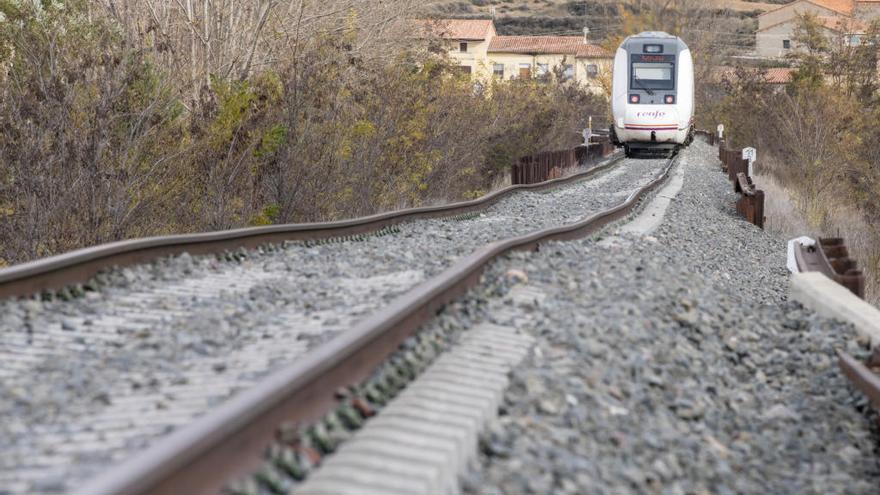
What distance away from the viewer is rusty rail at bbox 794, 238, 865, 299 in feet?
27.0

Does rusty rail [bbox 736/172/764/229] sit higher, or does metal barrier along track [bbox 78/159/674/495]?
metal barrier along track [bbox 78/159/674/495]

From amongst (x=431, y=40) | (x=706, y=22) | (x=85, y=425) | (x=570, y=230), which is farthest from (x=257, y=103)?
(x=706, y=22)

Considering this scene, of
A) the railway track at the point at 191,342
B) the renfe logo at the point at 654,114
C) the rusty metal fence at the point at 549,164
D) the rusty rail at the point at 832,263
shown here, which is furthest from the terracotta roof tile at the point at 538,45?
the railway track at the point at 191,342

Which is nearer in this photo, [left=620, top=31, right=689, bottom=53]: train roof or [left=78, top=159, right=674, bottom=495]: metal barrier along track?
[left=78, top=159, right=674, bottom=495]: metal barrier along track

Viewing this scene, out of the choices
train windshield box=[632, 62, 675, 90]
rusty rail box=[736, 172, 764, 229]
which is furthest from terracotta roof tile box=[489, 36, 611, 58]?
rusty rail box=[736, 172, 764, 229]

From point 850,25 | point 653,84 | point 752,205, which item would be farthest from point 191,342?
point 850,25

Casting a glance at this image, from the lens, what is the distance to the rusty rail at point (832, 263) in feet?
27.0

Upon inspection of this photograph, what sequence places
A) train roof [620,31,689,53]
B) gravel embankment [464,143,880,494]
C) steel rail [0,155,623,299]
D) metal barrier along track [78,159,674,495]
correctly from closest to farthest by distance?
metal barrier along track [78,159,674,495] < gravel embankment [464,143,880,494] < steel rail [0,155,623,299] < train roof [620,31,689,53]

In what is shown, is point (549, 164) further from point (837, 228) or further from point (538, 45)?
point (538, 45)

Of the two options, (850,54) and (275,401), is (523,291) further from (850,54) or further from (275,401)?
(850,54)

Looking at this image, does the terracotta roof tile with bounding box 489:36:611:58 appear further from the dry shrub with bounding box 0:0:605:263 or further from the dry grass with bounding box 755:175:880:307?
the dry shrub with bounding box 0:0:605:263

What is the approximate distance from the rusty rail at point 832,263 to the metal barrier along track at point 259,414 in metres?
4.16

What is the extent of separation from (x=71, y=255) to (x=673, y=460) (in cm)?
394

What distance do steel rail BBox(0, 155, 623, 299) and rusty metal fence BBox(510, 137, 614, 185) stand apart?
13085mm
